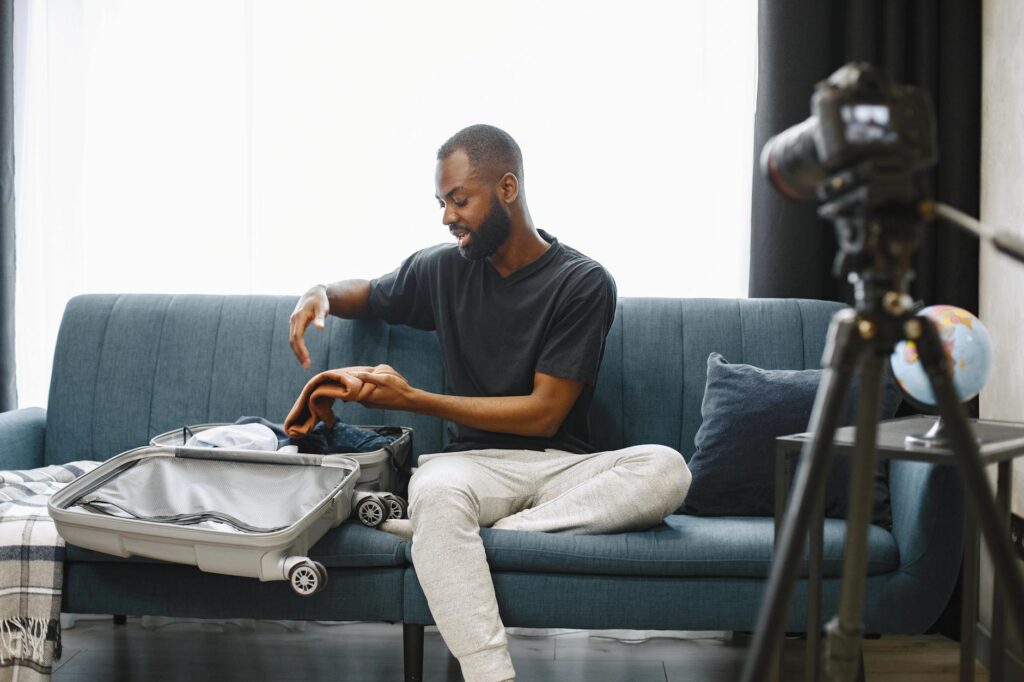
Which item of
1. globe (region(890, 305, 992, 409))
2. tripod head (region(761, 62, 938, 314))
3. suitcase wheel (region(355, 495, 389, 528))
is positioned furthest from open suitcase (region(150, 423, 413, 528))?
tripod head (region(761, 62, 938, 314))

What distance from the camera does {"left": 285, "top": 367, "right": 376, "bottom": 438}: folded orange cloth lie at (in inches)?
74.7

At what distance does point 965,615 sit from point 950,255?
1357 mm

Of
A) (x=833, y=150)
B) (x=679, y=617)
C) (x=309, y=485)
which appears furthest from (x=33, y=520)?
(x=833, y=150)

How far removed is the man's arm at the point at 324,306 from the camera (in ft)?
6.95

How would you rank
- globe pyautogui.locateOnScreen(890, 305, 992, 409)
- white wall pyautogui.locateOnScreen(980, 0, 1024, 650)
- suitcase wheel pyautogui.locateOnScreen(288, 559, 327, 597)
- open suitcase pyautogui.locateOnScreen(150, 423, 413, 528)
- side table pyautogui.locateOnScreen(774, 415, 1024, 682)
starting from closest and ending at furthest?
side table pyautogui.locateOnScreen(774, 415, 1024, 682)
globe pyautogui.locateOnScreen(890, 305, 992, 409)
suitcase wheel pyautogui.locateOnScreen(288, 559, 327, 597)
open suitcase pyautogui.locateOnScreen(150, 423, 413, 528)
white wall pyautogui.locateOnScreen(980, 0, 1024, 650)

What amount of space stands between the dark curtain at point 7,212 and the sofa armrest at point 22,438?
0.35m

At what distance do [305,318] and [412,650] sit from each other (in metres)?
0.78

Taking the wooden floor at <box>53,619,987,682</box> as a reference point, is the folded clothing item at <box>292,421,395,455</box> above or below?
above

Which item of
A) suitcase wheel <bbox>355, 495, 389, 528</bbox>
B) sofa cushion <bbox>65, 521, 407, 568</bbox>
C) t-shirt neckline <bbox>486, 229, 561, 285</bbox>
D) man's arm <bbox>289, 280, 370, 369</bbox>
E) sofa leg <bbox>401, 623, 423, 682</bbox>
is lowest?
sofa leg <bbox>401, 623, 423, 682</bbox>

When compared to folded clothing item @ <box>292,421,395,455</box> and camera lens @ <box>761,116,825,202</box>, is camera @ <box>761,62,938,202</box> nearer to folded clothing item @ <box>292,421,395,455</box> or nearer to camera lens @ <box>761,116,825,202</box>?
camera lens @ <box>761,116,825,202</box>

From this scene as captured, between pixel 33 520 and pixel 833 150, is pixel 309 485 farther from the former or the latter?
pixel 833 150

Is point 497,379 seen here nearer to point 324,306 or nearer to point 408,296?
point 408,296

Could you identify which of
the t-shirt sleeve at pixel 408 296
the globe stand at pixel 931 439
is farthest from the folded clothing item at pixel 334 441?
the globe stand at pixel 931 439

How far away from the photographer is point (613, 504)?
180 centimetres
